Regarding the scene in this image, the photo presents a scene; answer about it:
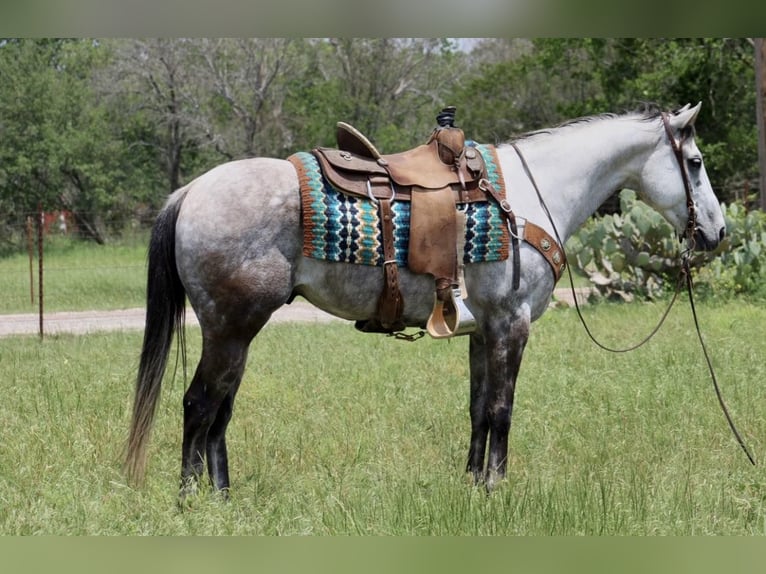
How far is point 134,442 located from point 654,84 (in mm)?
17599

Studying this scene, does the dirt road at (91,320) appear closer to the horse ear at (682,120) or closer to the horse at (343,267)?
the horse at (343,267)

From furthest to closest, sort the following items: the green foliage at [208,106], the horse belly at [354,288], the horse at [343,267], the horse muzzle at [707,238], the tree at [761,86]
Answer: the green foliage at [208,106] < the tree at [761,86] < the horse muzzle at [707,238] < the horse belly at [354,288] < the horse at [343,267]

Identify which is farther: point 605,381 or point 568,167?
point 605,381

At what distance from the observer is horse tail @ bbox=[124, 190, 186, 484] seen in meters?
4.62

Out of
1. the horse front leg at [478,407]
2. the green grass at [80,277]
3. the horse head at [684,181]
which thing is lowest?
the green grass at [80,277]

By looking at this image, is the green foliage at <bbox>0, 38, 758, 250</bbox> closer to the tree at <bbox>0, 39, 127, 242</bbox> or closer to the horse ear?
the tree at <bbox>0, 39, 127, 242</bbox>

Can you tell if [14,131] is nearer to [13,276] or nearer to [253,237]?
[13,276]

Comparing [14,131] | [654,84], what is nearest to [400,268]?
[654,84]

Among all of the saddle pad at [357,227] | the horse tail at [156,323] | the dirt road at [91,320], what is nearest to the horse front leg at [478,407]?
the saddle pad at [357,227]

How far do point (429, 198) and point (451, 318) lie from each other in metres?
0.64

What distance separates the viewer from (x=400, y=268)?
4676 mm

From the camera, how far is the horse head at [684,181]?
5168mm

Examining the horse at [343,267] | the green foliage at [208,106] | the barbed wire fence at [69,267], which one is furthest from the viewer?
the green foliage at [208,106]

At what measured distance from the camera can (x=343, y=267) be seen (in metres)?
4.59
